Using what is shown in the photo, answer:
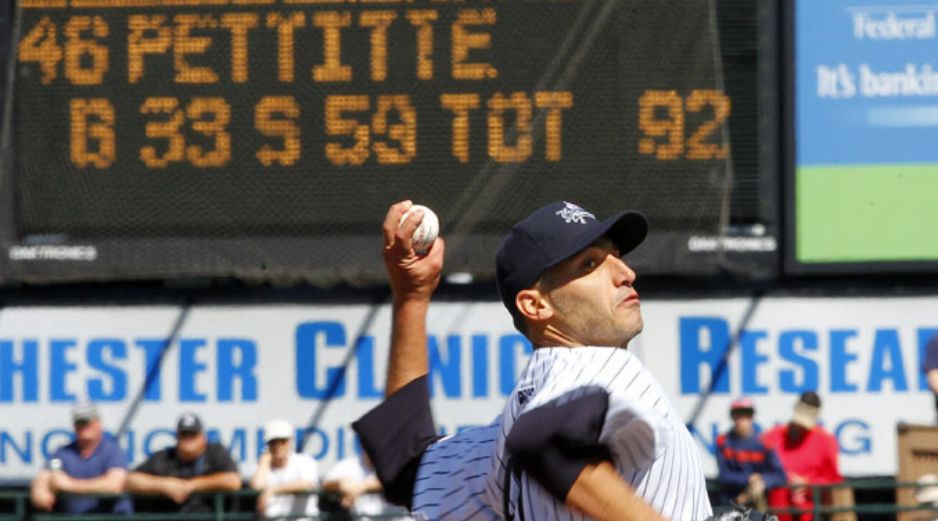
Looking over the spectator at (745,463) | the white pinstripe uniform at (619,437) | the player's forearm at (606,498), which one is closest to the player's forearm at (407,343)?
the white pinstripe uniform at (619,437)

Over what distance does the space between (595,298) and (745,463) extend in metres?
6.94

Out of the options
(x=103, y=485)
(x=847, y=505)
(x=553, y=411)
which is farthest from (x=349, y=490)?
(x=553, y=411)

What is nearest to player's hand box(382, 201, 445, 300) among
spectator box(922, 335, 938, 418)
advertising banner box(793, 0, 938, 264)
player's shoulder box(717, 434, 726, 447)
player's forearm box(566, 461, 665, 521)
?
player's forearm box(566, 461, 665, 521)

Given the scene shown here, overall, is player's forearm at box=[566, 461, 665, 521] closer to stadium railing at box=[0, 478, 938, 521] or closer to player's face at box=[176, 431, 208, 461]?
stadium railing at box=[0, 478, 938, 521]

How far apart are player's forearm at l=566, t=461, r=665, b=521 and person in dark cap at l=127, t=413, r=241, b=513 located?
728 cm

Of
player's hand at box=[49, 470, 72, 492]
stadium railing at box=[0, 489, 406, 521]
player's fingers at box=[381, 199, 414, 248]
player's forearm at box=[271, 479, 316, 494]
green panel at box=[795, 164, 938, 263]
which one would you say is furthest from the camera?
green panel at box=[795, 164, 938, 263]

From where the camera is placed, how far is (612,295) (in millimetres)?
3205

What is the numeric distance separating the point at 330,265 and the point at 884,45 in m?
3.27

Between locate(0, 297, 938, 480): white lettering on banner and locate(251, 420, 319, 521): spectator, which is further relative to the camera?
locate(0, 297, 938, 480): white lettering on banner

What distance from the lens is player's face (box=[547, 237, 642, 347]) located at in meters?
3.19

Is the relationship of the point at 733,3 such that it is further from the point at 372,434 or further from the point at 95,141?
the point at 372,434

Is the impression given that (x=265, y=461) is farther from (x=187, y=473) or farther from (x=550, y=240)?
(x=550, y=240)

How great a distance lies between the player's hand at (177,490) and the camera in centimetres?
1002

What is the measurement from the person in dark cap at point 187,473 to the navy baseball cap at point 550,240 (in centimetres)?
688
